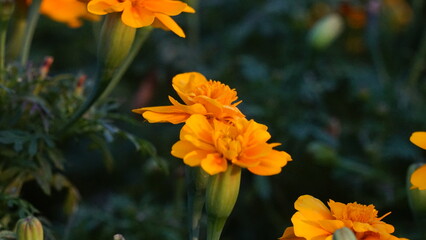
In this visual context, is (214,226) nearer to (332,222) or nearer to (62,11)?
(332,222)

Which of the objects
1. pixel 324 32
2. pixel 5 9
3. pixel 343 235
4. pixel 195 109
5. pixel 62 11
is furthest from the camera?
pixel 324 32

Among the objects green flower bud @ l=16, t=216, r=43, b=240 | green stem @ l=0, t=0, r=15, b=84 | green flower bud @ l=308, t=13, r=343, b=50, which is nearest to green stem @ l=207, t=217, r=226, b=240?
green flower bud @ l=16, t=216, r=43, b=240

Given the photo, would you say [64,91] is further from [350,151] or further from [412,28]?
[412,28]

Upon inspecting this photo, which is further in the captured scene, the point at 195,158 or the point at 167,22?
the point at 167,22

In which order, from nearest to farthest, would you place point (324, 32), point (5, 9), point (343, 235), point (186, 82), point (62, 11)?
point (343, 235) → point (186, 82) → point (5, 9) → point (62, 11) → point (324, 32)

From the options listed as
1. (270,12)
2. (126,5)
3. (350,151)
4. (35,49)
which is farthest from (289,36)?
(126,5)

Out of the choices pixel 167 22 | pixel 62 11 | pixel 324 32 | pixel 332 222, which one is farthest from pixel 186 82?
pixel 324 32
